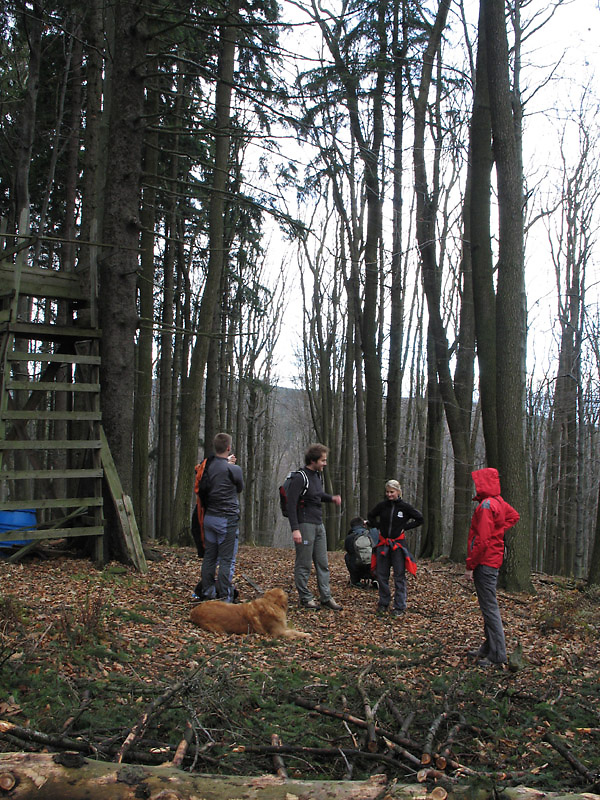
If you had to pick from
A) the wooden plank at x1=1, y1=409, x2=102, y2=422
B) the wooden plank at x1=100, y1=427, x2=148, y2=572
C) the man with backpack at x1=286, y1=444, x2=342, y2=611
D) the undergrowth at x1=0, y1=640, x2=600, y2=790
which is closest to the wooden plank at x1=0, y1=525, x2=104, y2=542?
the wooden plank at x1=100, y1=427, x2=148, y2=572

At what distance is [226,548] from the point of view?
7160mm

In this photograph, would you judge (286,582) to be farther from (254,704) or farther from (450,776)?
(450,776)

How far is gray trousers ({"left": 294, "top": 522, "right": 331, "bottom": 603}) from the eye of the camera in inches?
305

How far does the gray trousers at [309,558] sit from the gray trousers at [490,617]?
7.75ft

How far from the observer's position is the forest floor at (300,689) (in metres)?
3.42

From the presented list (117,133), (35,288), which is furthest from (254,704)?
(117,133)

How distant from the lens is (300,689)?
4605 mm

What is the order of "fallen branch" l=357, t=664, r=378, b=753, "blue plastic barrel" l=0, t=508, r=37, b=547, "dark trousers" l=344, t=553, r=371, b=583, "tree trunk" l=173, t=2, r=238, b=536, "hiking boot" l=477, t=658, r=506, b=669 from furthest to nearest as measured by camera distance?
1. "tree trunk" l=173, t=2, r=238, b=536
2. "dark trousers" l=344, t=553, r=371, b=583
3. "blue plastic barrel" l=0, t=508, r=37, b=547
4. "hiking boot" l=477, t=658, r=506, b=669
5. "fallen branch" l=357, t=664, r=378, b=753

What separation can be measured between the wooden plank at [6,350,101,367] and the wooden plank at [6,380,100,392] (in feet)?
1.01

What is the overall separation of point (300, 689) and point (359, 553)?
504 centimetres

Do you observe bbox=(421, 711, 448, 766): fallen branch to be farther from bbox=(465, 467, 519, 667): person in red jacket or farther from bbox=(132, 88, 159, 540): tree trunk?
bbox=(132, 88, 159, 540): tree trunk

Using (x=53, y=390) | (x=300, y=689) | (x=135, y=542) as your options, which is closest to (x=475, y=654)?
(x=300, y=689)

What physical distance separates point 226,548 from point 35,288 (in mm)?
4555

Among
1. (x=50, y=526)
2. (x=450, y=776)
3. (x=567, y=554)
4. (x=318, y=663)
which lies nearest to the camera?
(x=450, y=776)
